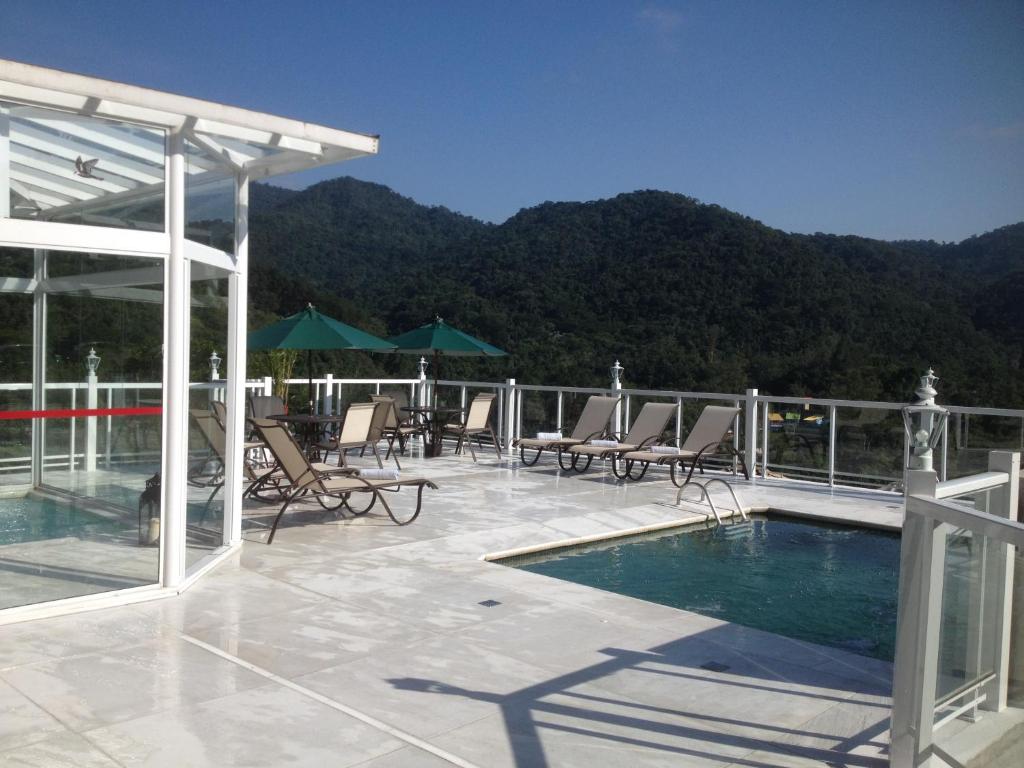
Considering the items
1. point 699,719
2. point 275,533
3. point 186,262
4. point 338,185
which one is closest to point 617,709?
point 699,719

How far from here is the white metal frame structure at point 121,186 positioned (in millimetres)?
4129

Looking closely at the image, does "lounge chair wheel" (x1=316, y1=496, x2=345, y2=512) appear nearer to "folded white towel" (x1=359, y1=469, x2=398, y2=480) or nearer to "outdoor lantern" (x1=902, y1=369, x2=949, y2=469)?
"folded white towel" (x1=359, y1=469, x2=398, y2=480)

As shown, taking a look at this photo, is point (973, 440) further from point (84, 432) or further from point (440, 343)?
point (84, 432)

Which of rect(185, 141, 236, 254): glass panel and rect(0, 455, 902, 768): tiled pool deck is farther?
rect(185, 141, 236, 254): glass panel

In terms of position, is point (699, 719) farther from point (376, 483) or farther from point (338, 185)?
point (338, 185)

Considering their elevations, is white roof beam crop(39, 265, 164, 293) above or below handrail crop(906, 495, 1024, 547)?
above

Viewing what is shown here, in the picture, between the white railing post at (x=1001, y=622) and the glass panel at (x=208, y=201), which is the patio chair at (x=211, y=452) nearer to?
the glass panel at (x=208, y=201)

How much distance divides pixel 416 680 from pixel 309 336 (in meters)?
6.82

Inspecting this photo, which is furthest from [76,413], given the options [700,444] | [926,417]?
[700,444]

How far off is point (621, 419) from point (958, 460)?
3944 mm

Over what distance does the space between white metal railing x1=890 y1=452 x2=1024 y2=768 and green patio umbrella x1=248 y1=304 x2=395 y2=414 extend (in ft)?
25.3

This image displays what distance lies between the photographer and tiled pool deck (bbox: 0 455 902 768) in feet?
9.80

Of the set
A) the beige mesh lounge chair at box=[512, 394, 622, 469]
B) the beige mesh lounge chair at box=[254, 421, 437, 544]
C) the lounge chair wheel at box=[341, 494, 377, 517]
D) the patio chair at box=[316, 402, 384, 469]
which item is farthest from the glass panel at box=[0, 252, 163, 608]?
the beige mesh lounge chair at box=[512, 394, 622, 469]

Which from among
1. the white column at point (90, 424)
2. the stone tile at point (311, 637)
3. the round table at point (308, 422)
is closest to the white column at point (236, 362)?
the white column at point (90, 424)
